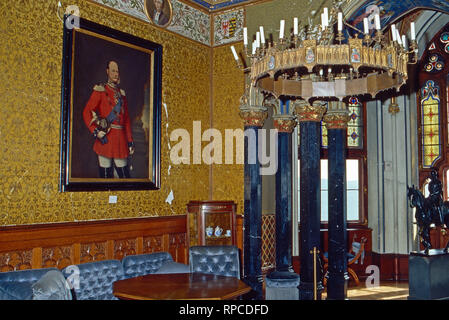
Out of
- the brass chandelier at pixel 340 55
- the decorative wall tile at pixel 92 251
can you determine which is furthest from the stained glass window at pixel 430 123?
the decorative wall tile at pixel 92 251

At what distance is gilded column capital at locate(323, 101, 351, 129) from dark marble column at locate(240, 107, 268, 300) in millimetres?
1193

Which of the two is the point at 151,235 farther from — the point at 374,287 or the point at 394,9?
the point at 394,9

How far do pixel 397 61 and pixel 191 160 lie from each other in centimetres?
471

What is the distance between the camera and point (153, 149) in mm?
7828

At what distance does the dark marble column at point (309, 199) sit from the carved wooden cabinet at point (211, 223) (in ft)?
3.88

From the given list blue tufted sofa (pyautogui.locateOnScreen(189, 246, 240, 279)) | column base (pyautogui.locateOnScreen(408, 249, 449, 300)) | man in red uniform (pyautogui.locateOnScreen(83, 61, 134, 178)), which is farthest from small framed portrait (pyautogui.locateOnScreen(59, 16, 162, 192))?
column base (pyautogui.locateOnScreen(408, 249, 449, 300))

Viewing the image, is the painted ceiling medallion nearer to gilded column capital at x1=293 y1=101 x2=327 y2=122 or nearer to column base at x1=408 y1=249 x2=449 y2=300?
gilded column capital at x1=293 y1=101 x2=327 y2=122

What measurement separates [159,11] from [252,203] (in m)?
3.60

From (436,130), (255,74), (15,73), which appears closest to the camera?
(255,74)

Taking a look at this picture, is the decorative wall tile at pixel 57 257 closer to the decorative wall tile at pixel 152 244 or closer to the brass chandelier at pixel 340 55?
the decorative wall tile at pixel 152 244

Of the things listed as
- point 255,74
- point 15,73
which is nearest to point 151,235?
point 15,73

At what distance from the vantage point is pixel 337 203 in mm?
8289

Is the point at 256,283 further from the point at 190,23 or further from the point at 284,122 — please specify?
the point at 190,23

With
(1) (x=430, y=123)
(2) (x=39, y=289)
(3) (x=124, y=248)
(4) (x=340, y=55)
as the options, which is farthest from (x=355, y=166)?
(2) (x=39, y=289)
